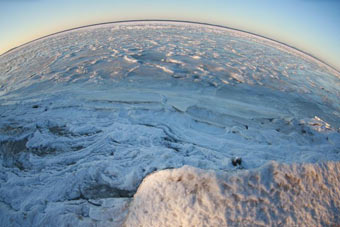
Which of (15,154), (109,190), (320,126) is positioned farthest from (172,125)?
(320,126)

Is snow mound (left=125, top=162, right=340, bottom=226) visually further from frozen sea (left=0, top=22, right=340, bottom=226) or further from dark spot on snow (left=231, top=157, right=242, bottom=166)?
dark spot on snow (left=231, top=157, right=242, bottom=166)

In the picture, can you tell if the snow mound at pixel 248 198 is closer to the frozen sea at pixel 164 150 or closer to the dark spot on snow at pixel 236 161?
the frozen sea at pixel 164 150

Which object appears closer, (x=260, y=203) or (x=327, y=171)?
(x=260, y=203)

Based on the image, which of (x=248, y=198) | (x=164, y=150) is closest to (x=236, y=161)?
(x=164, y=150)

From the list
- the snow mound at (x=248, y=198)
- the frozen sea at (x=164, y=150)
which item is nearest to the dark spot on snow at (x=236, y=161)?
the frozen sea at (x=164, y=150)

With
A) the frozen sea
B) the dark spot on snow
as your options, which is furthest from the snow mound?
the dark spot on snow

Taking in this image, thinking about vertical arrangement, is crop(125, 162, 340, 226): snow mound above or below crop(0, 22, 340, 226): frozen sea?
above

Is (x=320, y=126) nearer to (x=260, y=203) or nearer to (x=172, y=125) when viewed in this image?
(x=172, y=125)
